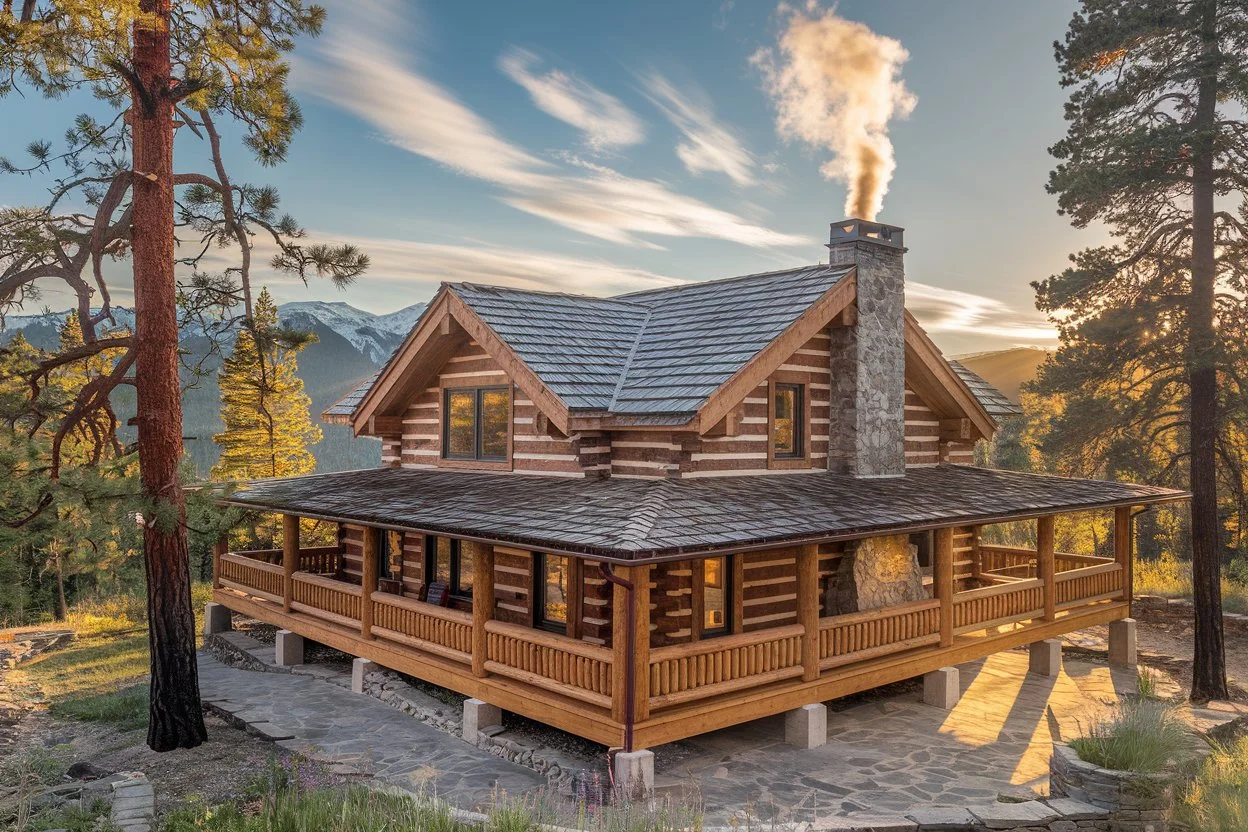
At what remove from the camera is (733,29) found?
24.3 m

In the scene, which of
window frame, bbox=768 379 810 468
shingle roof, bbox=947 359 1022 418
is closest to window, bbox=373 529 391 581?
window frame, bbox=768 379 810 468

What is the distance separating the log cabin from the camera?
35.9 ft

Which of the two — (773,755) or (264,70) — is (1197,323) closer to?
(773,755)

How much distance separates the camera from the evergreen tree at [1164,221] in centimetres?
1662

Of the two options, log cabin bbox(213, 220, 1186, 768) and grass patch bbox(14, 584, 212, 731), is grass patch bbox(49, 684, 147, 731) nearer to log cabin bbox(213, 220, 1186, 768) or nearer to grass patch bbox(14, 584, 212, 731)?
grass patch bbox(14, 584, 212, 731)

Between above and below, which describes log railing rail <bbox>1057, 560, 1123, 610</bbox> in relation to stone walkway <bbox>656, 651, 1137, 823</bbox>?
above

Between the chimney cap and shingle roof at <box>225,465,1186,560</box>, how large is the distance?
174 inches

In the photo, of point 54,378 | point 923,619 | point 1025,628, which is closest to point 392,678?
point 923,619

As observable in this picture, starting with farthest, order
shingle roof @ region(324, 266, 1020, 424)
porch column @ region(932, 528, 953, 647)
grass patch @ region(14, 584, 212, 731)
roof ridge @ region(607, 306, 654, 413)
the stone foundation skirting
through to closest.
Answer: grass patch @ region(14, 584, 212, 731)
porch column @ region(932, 528, 953, 647)
roof ridge @ region(607, 306, 654, 413)
shingle roof @ region(324, 266, 1020, 424)
the stone foundation skirting

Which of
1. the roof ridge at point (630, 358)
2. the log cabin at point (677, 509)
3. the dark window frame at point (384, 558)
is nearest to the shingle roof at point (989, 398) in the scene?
the log cabin at point (677, 509)

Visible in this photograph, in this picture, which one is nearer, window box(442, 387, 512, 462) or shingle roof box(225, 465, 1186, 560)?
shingle roof box(225, 465, 1186, 560)

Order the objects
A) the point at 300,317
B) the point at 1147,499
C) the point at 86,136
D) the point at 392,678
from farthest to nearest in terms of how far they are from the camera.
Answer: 1. the point at 300,317
2. the point at 1147,499
3. the point at 392,678
4. the point at 86,136

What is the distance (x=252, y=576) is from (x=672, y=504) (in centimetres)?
1172

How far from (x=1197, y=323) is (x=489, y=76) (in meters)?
18.5
